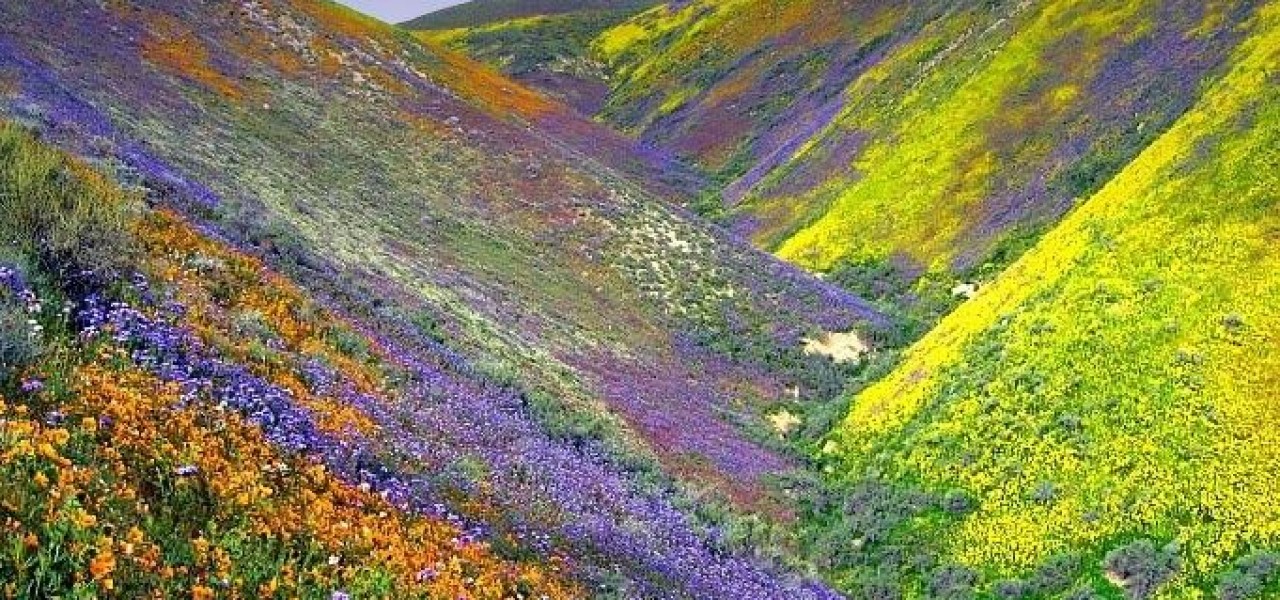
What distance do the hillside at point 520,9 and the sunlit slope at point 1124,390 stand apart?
147 m

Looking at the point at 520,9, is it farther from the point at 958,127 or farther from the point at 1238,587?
the point at 1238,587

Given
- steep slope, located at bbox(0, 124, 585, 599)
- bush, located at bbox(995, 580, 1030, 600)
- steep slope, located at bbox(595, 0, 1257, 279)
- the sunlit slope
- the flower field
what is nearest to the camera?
steep slope, located at bbox(0, 124, 585, 599)

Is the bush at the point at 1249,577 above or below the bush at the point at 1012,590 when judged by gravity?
above

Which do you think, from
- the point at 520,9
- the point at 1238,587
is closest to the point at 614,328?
the point at 1238,587

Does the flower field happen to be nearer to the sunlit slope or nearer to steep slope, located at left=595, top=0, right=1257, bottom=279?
the sunlit slope

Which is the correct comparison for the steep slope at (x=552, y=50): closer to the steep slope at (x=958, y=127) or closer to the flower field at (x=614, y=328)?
the steep slope at (x=958, y=127)

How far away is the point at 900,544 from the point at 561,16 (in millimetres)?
153859

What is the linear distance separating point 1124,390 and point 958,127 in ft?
105

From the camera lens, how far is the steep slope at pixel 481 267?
12305 millimetres

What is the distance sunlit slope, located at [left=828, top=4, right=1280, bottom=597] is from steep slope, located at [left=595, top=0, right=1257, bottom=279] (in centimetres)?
1035

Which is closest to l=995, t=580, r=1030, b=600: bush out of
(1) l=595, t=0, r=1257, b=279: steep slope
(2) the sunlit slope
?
(2) the sunlit slope

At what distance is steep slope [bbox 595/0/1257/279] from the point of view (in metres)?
39.9

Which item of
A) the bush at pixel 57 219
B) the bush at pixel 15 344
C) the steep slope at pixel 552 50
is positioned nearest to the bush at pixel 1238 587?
the bush at pixel 57 219

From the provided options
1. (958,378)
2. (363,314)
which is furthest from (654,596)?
(958,378)
